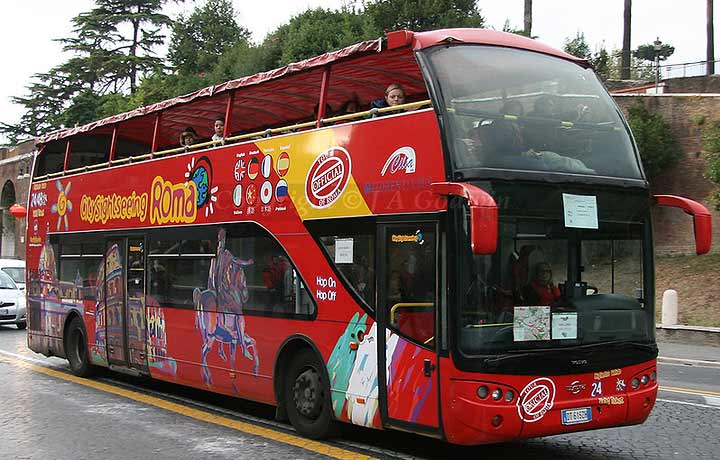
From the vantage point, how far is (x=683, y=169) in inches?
1212

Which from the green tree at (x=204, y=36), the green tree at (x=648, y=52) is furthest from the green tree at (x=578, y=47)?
the green tree at (x=204, y=36)

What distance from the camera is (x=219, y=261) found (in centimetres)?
1067

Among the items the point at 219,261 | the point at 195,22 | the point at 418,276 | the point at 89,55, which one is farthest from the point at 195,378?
the point at 195,22

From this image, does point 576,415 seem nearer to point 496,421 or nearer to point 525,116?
point 496,421

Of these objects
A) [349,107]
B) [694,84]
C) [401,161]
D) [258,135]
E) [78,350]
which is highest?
[694,84]

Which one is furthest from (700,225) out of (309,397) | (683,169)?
(683,169)

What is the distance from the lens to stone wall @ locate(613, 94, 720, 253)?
29953 mm

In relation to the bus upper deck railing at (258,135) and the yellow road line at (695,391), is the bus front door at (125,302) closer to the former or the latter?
the bus upper deck railing at (258,135)

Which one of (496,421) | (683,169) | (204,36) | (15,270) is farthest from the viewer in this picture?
(204,36)

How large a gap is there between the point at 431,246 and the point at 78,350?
9.07 meters

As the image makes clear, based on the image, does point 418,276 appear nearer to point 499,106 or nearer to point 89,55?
point 499,106

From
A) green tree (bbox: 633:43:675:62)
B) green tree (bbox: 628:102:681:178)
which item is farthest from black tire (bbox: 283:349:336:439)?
green tree (bbox: 633:43:675:62)

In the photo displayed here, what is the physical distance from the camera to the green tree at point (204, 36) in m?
69.4

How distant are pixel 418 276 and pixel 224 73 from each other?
51.0 meters
